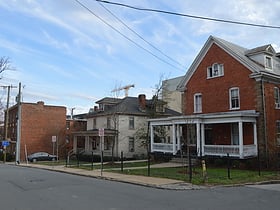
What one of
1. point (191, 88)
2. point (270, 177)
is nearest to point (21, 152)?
point (191, 88)

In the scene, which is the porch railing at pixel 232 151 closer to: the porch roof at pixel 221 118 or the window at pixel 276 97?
the porch roof at pixel 221 118

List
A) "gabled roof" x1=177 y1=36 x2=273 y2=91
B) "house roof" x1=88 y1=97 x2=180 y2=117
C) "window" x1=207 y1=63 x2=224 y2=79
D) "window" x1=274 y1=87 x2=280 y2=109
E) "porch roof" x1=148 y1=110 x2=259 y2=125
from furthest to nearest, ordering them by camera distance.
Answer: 1. "house roof" x1=88 y1=97 x2=180 y2=117
2. "window" x1=207 y1=63 x2=224 y2=79
3. "window" x1=274 y1=87 x2=280 y2=109
4. "gabled roof" x1=177 y1=36 x2=273 y2=91
5. "porch roof" x1=148 y1=110 x2=259 y2=125

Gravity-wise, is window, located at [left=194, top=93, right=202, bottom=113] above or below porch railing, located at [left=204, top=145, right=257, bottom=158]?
above

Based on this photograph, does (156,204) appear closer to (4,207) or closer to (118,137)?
(4,207)

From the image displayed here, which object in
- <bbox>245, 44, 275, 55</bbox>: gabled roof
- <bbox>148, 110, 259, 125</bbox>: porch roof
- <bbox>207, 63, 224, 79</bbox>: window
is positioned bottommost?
<bbox>148, 110, 259, 125</bbox>: porch roof

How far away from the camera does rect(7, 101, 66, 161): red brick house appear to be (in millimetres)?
53438

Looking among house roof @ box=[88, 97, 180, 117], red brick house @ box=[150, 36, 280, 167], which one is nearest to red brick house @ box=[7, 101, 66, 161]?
house roof @ box=[88, 97, 180, 117]

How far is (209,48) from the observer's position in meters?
33.3

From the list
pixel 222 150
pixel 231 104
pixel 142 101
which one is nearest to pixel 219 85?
pixel 231 104

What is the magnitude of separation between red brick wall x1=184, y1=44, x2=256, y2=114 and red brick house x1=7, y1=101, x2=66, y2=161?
27.3 meters

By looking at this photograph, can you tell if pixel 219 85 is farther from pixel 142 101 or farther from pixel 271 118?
pixel 142 101

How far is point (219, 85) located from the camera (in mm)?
31984

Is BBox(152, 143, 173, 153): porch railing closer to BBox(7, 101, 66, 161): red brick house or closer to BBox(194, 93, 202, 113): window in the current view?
BBox(194, 93, 202, 113): window

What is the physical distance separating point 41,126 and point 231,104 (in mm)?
34624
